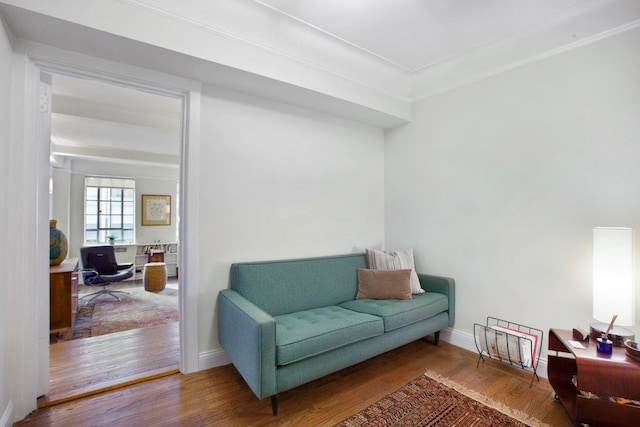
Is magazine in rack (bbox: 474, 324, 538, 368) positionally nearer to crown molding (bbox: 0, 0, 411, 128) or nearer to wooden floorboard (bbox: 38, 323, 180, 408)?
crown molding (bbox: 0, 0, 411, 128)

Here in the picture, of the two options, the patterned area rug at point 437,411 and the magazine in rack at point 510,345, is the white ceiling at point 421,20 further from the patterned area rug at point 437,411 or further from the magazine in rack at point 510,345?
the patterned area rug at point 437,411

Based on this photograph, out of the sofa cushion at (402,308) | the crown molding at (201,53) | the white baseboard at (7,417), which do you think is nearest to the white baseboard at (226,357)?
the sofa cushion at (402,308)

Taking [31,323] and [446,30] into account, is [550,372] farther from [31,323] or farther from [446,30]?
[31,323]

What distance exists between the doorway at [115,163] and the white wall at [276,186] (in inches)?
12.6

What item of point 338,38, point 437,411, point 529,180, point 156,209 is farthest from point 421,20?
point 156,209

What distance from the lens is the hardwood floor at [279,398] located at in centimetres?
194

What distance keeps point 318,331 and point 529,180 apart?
218 cm

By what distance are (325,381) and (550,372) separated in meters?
1.66

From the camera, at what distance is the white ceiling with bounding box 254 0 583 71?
222cm

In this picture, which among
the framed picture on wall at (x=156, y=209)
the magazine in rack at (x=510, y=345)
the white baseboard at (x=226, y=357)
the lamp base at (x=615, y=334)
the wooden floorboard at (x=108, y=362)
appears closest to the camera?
the lamp base at (x=615, y=334)

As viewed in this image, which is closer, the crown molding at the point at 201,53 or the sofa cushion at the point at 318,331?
the crown molding at the point at 201,53

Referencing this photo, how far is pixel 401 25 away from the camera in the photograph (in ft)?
8.10

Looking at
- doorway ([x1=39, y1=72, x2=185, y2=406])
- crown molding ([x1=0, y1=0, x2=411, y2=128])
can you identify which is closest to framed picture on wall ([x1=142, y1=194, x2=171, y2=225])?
doorway ([x1=39, y1=72, x2=185, y2=406])

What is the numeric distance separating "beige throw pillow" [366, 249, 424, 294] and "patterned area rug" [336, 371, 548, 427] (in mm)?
975
